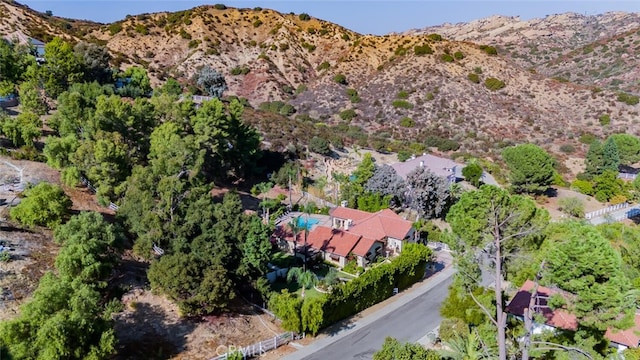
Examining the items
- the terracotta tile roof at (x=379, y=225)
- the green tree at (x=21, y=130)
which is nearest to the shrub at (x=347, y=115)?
the terracotta tile roof at (x=379, y=225)

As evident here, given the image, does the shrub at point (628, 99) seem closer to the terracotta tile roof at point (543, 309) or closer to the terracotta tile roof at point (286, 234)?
the terracotta tile roof at point (543, 309)

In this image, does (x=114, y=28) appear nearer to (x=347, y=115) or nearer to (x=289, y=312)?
(x=347, y=115)

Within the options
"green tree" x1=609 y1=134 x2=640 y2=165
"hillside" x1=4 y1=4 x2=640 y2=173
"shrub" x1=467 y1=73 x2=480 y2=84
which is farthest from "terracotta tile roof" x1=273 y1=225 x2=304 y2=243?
"shrub" x1=467 y1=73 x2=480 y2=84

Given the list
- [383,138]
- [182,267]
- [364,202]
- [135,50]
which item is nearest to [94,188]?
[182,267]

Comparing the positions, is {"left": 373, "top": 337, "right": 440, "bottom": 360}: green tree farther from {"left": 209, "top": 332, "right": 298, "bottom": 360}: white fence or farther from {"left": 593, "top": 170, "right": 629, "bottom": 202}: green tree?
{"left": 593, "top": 170, "right": 629, "bottom": 202}: green tree

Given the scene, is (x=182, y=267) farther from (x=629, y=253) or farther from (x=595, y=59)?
(x=595, y=59)

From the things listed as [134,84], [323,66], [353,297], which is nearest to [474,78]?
[323,66]
